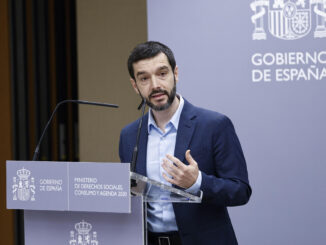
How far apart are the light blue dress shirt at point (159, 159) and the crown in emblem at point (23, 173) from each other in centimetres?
55

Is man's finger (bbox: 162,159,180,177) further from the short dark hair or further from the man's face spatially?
the short dark hair

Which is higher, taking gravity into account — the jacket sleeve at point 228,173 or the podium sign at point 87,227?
the jacket sleeve at point 228,173

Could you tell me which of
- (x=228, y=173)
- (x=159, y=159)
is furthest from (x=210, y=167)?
(x=159, y=159)

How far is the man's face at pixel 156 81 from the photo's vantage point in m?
2.01

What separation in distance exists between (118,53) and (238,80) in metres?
2.27

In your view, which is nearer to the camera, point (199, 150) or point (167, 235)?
point (167, 235)

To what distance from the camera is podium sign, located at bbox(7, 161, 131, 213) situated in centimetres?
151

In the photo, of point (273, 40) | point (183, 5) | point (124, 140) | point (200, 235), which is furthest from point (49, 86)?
point (200, 235)

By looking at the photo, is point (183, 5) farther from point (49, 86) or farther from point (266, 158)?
point (49, 86)

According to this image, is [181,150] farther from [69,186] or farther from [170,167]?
[69,186]

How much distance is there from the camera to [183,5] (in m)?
3.15

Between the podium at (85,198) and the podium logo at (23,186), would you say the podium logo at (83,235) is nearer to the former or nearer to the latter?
the podium at (85,198)

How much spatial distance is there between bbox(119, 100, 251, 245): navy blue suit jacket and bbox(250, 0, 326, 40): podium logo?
1176 millimetres

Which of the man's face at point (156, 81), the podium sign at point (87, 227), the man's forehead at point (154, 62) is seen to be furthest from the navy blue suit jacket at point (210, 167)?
the podium sign at point (87, 227)
